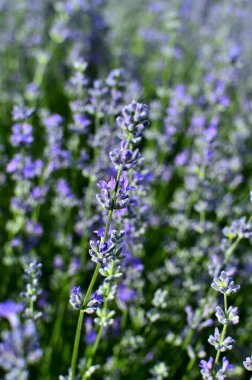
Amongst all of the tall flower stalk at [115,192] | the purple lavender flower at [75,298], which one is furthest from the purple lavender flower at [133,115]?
the purple lavender flower at [75,298]

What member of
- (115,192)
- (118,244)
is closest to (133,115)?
(115,192)

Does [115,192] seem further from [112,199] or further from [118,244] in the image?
[118,244]

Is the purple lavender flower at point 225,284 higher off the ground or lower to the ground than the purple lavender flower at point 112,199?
lower

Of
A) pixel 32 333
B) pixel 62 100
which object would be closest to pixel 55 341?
pixel 32 333

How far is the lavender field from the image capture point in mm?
1490

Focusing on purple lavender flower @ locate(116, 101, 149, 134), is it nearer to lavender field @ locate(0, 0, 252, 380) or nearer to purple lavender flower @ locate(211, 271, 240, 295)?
lavender field @ locate(0, 0, 252, 380)

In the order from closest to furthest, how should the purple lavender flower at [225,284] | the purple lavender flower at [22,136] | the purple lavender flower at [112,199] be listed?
the purple lavender flower at [112,199] → the purple lavender flower at [225,284] → the purple lavender flower at [22,136]

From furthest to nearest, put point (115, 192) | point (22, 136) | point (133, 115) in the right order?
point (22, 136)
point (133, 115)
point (115, 192)

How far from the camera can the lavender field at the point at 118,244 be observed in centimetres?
149

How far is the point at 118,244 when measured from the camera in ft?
4.92

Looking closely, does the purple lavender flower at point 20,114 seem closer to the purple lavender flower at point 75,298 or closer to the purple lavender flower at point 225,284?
the purple lavender flower at point 75,298

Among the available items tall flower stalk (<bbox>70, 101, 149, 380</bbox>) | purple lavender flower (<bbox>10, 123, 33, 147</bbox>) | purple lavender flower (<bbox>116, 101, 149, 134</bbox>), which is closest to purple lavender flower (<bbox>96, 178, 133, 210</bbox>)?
tall flower stalk (<bbox>70, 101, 149, 380</bbox>)

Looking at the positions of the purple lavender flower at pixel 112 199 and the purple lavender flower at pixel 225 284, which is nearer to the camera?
the purple lavender flower at pixel 112 199

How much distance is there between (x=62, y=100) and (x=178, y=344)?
3.52 m
